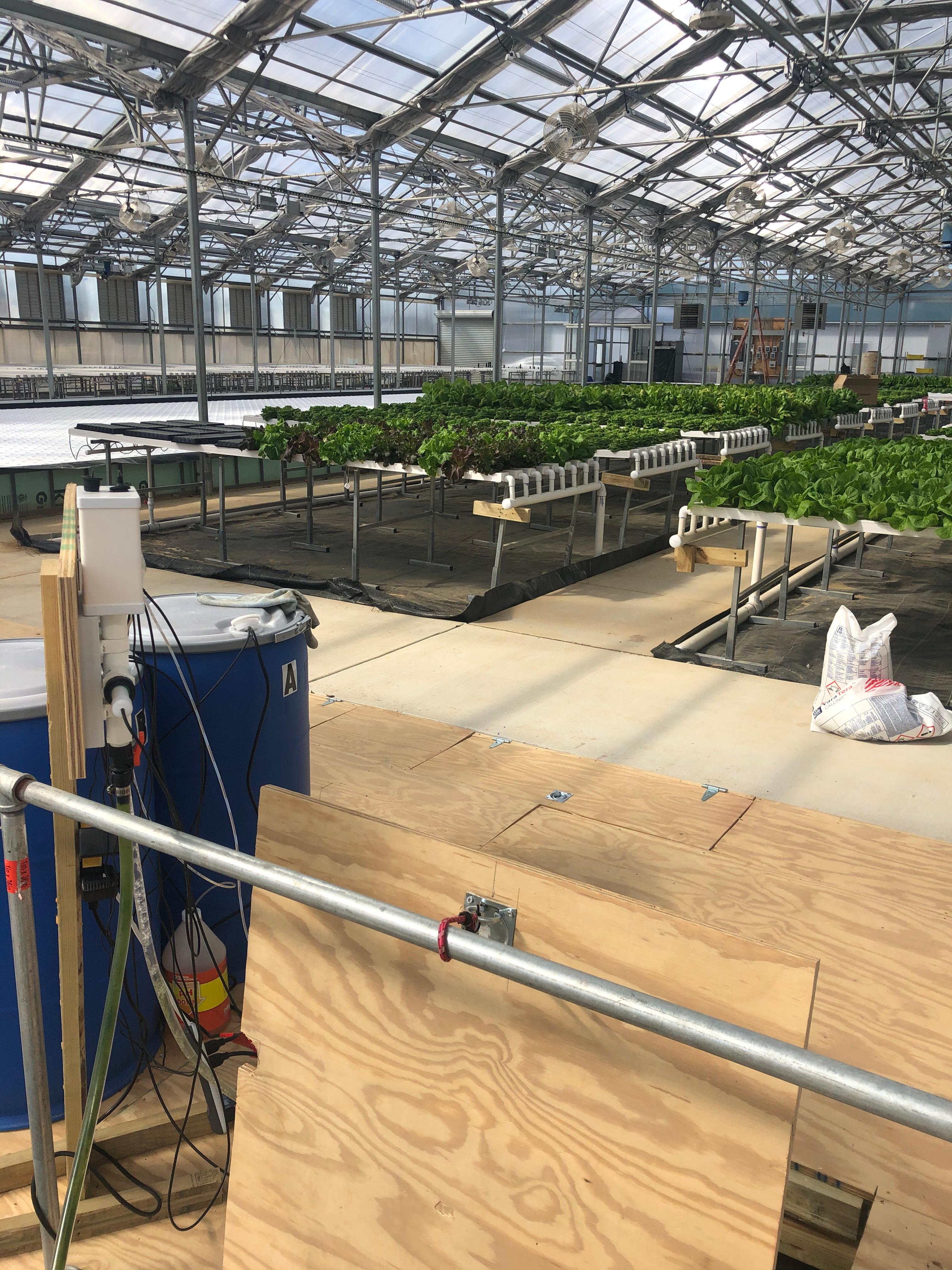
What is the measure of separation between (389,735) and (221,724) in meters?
1.96

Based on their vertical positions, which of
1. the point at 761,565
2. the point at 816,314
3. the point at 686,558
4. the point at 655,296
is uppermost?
the point at 816,314

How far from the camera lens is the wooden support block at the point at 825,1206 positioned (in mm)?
2021

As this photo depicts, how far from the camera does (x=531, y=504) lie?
25.6ft

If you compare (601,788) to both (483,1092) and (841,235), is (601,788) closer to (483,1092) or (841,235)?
(483,1092)

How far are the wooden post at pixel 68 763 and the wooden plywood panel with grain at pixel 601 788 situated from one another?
215 cm

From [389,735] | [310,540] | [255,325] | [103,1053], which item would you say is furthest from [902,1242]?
[255,325]

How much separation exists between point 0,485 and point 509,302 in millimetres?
30468

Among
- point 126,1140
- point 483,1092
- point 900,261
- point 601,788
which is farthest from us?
point 900,261

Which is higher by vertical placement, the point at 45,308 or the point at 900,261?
the point at 900,261

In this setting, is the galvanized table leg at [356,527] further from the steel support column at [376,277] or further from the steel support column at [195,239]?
the steel support column at [376,277]

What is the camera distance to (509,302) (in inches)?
1492

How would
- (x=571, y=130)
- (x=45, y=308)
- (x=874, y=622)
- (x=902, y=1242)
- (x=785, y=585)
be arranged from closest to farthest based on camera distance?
(x=902, y=1242)
(x=785, y=585)
(x=874, y=622)
(x=571, y=130)
(x=45, y=308)

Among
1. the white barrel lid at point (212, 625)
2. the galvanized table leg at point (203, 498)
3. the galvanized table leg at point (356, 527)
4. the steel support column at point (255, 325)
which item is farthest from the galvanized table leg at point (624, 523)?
the steel support column at point (255, 325)

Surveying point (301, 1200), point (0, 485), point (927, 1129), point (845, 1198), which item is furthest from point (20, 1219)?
point (0, 485)
